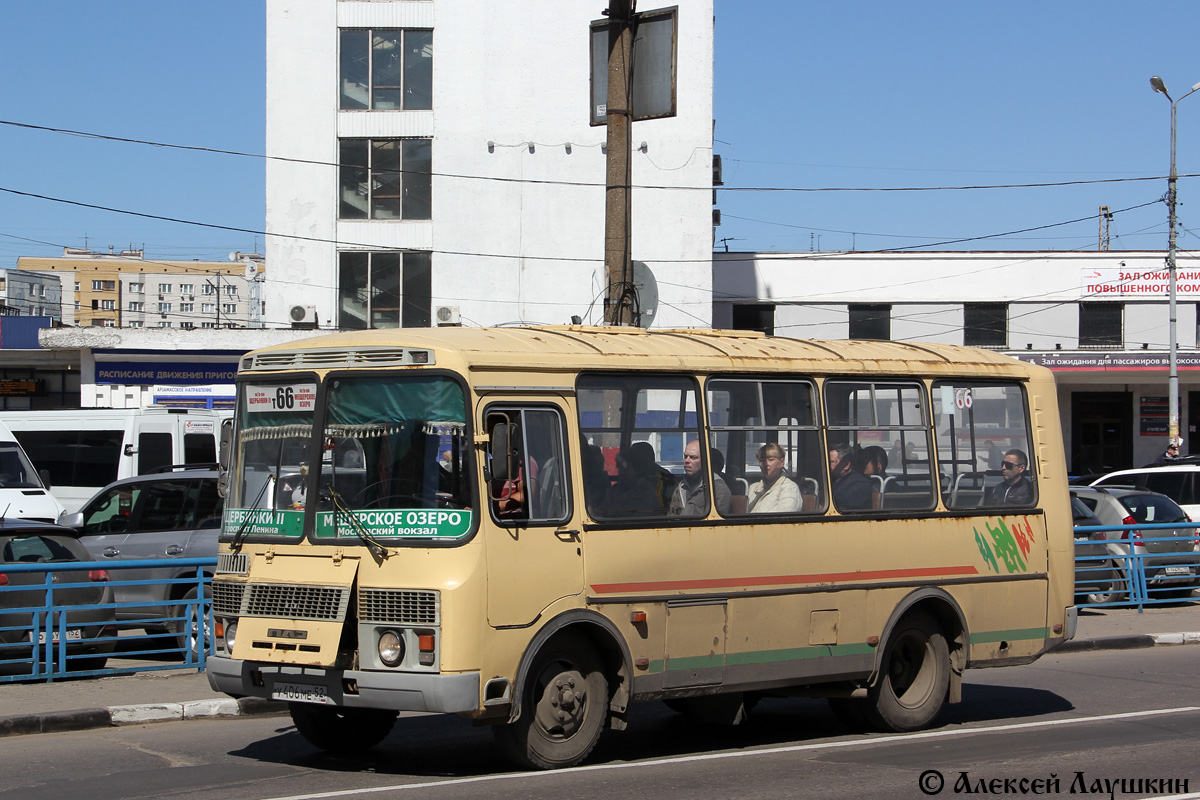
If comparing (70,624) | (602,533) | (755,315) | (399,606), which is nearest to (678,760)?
(602,533)

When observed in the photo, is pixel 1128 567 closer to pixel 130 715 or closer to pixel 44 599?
pixel 130 715

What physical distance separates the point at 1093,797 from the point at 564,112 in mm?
30768

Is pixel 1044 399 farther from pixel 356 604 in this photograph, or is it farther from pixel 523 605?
pixel 356 604

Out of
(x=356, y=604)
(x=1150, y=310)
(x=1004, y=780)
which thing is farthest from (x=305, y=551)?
(x=1150, y=310)

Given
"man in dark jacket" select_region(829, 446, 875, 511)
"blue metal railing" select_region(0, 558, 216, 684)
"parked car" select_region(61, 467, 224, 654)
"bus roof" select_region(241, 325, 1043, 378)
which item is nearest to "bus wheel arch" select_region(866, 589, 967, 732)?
"man in dark jacket" select_region(829, 446, 875, 511)

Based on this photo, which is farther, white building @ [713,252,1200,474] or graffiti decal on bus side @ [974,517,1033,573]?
white building @ [713,252,1200,474]

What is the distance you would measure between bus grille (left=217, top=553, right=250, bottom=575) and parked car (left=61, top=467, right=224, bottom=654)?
5.87 meters

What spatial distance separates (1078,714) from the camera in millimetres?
10383

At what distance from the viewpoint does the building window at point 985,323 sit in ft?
136

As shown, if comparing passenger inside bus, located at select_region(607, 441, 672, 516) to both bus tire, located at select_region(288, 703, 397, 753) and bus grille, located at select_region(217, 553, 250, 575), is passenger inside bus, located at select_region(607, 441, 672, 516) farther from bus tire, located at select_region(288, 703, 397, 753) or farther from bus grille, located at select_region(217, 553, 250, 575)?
bus grille, located at select_region(217, 553, 250, 575)

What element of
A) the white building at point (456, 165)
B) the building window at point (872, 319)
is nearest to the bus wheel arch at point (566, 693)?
the white building at point (456, 165)

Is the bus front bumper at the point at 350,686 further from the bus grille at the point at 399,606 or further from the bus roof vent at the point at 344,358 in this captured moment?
the bus roof vent at the point at 344,358

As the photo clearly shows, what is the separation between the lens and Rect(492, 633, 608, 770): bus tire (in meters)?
7.52

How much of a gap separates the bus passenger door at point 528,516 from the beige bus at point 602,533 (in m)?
0.01
